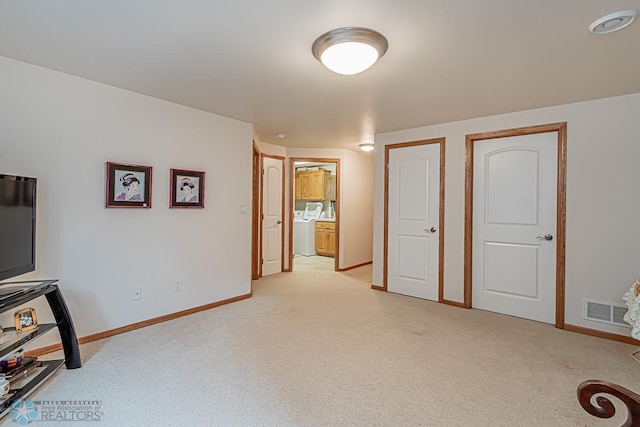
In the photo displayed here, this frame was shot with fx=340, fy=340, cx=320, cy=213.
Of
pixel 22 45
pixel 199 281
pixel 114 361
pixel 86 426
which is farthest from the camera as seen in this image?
pixel 199 281

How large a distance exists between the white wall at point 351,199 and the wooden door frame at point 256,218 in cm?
64

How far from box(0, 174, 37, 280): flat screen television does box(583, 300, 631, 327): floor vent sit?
4.61 meters

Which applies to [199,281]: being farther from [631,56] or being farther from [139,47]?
[631,56]

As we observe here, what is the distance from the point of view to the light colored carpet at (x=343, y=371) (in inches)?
75.8

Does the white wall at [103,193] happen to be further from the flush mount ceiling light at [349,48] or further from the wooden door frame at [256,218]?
the flush mount ceiling light at [349,48]

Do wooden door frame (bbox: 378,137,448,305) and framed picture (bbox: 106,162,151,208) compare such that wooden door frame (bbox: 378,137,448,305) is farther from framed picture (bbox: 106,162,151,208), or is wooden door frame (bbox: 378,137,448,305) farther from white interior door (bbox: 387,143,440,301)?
framed picture (bbox: 106,162,151,208)

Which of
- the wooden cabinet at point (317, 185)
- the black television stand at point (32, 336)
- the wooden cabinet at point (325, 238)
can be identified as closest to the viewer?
the black television stand at point (32, 336)

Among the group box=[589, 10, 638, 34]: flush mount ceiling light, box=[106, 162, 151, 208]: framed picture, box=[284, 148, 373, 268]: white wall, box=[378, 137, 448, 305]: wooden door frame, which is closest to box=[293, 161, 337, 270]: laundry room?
box=[284, 148, 373, 268]: white wall

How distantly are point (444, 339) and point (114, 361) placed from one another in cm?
267

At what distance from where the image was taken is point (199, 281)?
375 cm

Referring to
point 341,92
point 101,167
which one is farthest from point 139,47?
point 341,92

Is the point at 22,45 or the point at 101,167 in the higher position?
the point at 22,45

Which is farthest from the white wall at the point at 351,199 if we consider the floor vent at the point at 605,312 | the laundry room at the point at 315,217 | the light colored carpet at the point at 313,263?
the floor vent at the point at 605,312

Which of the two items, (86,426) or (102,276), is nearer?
(86,426)
